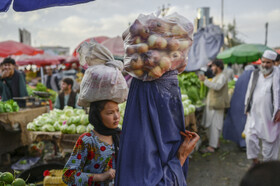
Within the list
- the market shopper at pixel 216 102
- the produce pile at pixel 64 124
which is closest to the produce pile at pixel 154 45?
the produce pile at pixel 64 124

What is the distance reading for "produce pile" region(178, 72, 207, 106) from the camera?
656 centimetres

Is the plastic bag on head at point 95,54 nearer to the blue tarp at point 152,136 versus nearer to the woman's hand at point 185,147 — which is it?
the blue tarp at point 152,136

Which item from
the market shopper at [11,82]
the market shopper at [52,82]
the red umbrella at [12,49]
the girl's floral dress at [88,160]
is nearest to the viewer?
the girl's floral dress at [88,160]

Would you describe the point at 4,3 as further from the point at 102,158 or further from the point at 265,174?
the point at 265,174

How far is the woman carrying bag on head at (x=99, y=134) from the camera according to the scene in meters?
1.84

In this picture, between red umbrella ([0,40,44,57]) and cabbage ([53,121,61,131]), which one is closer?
cabbage ([53,121,61,131])

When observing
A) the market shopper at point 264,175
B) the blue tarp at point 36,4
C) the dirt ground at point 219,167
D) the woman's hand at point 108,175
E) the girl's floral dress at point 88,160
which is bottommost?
the dirt ground at point 219,167

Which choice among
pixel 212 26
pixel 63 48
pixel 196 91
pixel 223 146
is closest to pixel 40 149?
pixel 196 91

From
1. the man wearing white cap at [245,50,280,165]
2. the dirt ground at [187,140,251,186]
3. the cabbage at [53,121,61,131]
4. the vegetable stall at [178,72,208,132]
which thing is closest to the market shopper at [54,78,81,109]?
the cabbage at [53,121,61,131]

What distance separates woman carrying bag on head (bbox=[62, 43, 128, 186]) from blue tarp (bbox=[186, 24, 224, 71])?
19.7 feet

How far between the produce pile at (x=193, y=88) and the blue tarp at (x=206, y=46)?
2.75 ft

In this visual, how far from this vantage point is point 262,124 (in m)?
4.60

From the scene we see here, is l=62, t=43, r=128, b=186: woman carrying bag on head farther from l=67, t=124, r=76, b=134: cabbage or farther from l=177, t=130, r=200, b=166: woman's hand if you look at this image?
l=67, t=124, r=76, b=134: cabbage

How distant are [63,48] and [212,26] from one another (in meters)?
43.0
